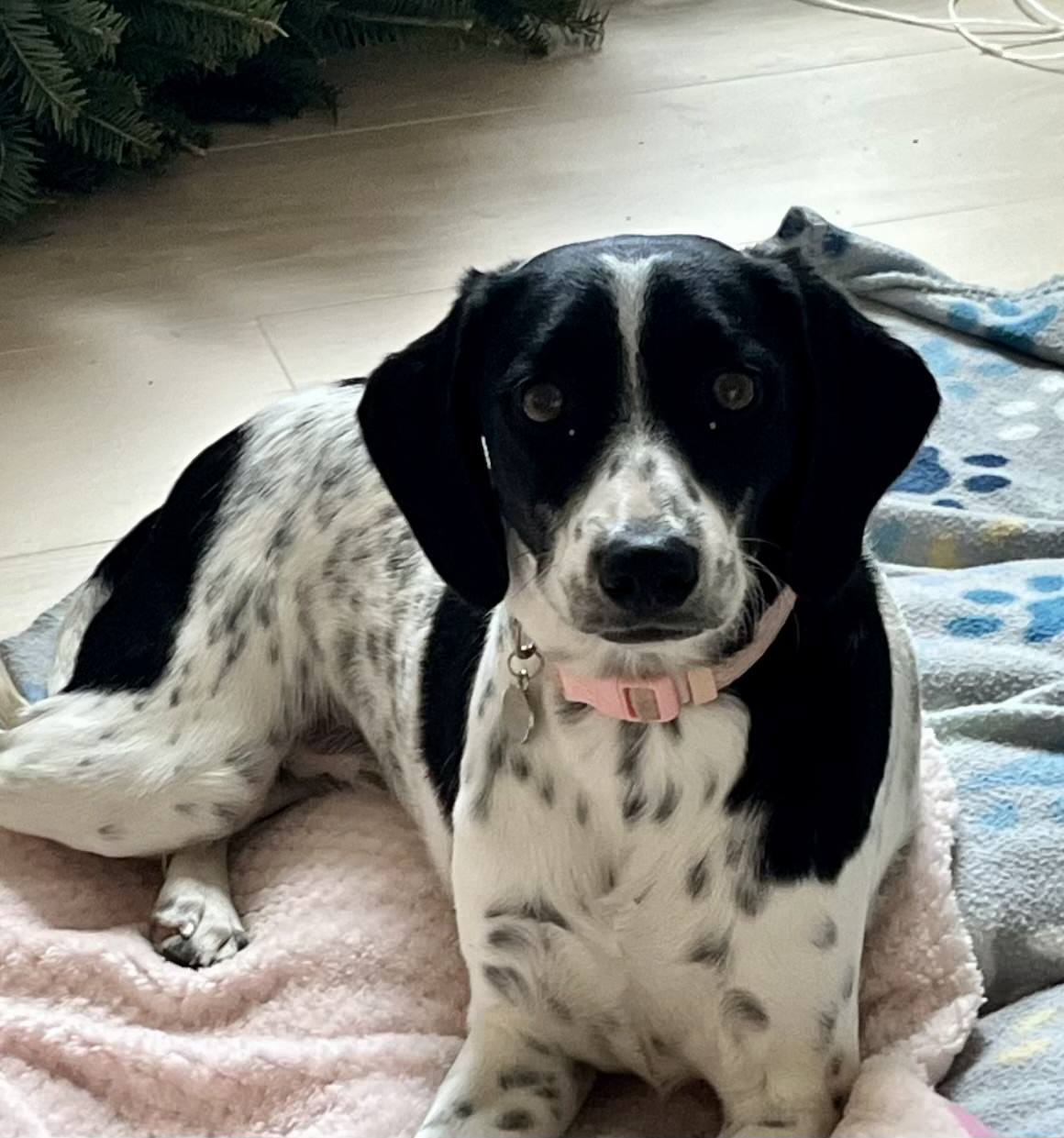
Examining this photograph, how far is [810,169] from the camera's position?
3.74 m

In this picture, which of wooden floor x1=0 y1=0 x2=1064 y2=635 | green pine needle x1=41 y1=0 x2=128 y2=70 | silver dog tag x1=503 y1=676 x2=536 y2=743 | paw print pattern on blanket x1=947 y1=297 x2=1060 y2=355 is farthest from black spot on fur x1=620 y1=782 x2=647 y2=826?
green pine needle x1=41 y1=0 x2=128 y2=70

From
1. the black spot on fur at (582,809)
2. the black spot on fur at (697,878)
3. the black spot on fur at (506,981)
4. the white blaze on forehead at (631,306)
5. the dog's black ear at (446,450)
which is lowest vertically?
the black spot on fur at (506,981)

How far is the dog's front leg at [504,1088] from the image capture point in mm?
1611

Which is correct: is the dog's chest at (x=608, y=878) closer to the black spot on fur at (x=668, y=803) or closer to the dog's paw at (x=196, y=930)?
the black spot on fur at (x=668, y=803)

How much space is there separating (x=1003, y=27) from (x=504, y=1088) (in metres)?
3.42

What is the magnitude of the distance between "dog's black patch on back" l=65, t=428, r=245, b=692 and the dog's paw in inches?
9.8

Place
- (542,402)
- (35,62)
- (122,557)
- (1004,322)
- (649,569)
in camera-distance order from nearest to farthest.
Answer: (649,569) → (542,402) → (122,557) → (1004,322) → (35,62)

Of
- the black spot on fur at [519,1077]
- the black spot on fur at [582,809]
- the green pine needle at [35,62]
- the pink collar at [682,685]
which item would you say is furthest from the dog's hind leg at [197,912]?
the green pine needle at [35,62]

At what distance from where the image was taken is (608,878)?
5.22 ft

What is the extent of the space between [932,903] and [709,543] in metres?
0.53

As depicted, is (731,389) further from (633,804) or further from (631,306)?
(633,804)

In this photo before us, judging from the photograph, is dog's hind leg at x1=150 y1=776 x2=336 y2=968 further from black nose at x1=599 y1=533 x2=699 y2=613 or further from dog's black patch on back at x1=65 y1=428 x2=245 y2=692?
black nose at x1=599 y1=533 x2=699 y2=613

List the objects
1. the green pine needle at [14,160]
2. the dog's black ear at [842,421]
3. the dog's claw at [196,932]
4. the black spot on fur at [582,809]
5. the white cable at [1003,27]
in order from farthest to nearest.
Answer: the white cable at [1003,27] → the green pine needle at [14,160] → the dog's claw at [196,932] → the black spot on fur at [582,809] → the dog's black ear at [842,421]

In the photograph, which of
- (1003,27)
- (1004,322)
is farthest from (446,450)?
(1003,27)
